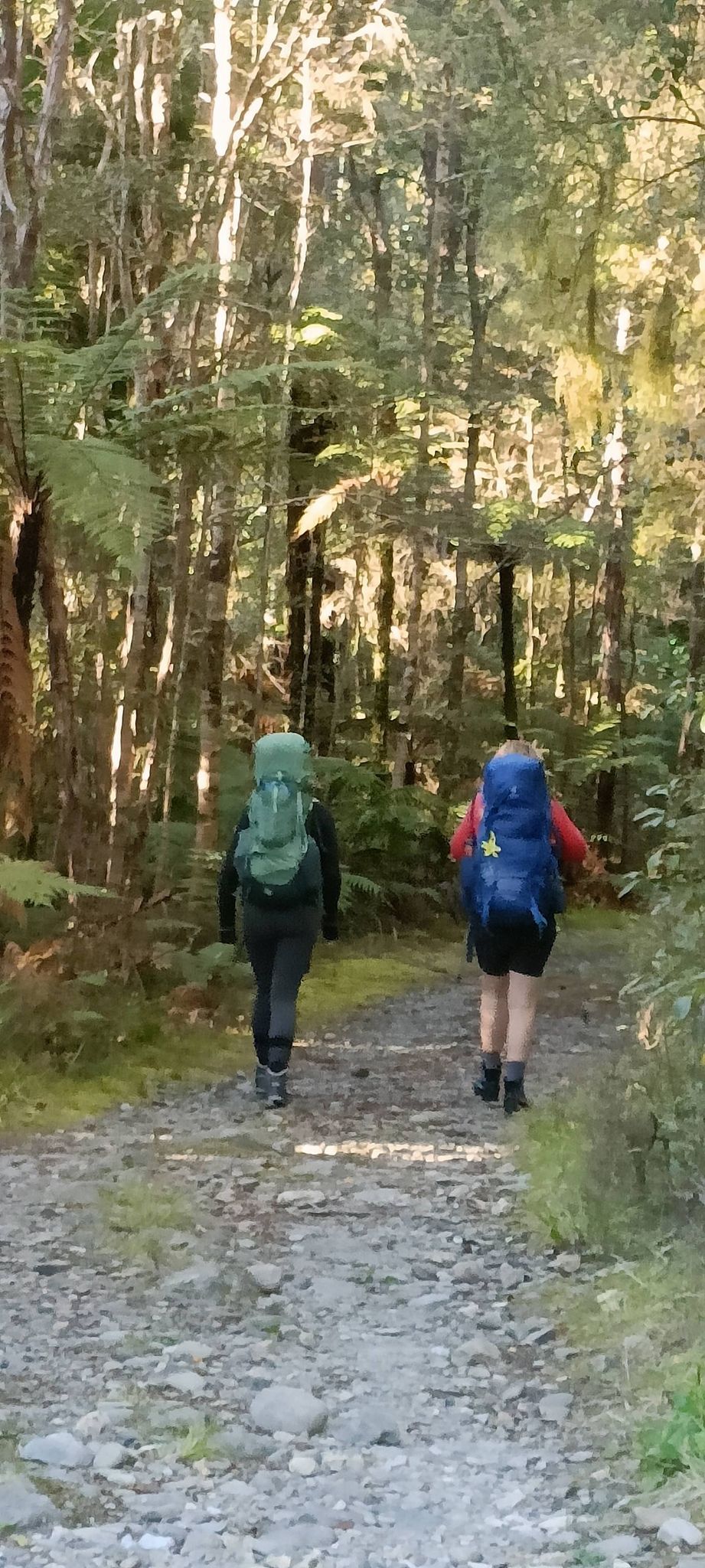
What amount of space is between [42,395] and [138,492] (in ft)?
2.15

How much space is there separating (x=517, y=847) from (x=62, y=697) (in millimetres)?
2796

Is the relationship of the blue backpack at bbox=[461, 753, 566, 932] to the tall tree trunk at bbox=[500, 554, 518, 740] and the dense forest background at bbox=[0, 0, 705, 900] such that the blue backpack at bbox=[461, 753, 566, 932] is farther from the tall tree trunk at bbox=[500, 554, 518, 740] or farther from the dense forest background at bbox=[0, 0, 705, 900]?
the tall tree trunk at bbox=[500, 554, 518, 740]

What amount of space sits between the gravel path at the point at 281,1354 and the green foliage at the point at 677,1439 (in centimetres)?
13

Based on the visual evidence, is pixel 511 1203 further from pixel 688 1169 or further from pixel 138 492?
pixel 138 492

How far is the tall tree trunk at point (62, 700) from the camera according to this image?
7.55 metres


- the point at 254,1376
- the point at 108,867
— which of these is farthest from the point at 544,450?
the point at 254,1376

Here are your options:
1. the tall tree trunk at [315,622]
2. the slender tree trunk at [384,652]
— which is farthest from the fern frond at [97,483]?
the slender tree trunk at [384,652]

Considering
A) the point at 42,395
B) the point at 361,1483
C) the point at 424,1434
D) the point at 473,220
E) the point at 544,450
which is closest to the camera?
the point at 361,1483

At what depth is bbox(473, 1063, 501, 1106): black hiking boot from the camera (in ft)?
23.1

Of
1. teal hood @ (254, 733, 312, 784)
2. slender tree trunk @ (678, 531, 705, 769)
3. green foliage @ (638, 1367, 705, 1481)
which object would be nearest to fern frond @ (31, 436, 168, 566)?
teal hood @ (254, 733, 312, 784)

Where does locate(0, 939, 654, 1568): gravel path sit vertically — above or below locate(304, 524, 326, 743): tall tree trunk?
below

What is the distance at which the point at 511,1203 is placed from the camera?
5230mm

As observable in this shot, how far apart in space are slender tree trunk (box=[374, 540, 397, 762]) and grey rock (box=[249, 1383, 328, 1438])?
13180 millimetres

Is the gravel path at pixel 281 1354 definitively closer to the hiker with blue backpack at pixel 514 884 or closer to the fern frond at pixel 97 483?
the hiker with blue backpack at pixel 514 884
